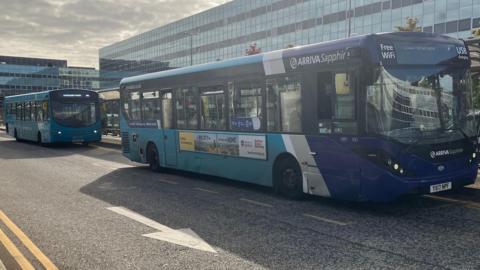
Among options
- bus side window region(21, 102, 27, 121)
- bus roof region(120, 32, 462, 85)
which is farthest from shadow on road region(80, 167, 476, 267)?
bus side window region(21, 102, 27, 121)

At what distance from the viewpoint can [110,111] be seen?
3203cm

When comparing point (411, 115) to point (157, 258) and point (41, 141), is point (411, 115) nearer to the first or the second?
point (157, 258)

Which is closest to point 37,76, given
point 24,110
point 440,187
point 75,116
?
point 24,110

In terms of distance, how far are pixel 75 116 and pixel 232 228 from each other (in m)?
20.1

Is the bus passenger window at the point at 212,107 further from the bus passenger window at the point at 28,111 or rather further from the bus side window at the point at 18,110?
the bus side window at the point at 18,110

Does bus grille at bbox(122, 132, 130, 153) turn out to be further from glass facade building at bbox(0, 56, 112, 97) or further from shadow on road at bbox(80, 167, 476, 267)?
glass facade building at bbox(0, 56, 112, 97)

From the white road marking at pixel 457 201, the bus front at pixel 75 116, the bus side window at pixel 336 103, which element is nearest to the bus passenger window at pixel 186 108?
the bus side window at pixel 336 103

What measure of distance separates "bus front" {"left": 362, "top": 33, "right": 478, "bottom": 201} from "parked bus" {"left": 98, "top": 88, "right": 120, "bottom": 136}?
22.9m

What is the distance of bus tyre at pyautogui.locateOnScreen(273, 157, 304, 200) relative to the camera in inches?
371

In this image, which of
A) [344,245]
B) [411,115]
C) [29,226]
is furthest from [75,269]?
[411,115]

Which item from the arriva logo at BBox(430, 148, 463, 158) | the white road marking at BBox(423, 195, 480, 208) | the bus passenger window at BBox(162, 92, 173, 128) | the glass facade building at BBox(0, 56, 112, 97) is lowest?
the white road marking at BBox(423, 195, 480, 208)

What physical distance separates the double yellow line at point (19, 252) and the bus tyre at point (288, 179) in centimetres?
481

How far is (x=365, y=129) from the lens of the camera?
7.84 meters

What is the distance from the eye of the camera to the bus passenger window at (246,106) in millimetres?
10164
